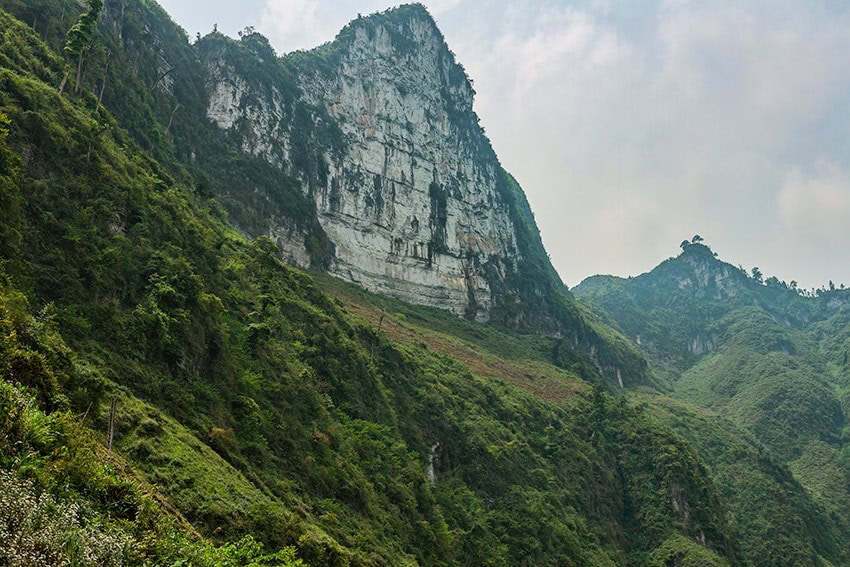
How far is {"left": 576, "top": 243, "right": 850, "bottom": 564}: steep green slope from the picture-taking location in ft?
257

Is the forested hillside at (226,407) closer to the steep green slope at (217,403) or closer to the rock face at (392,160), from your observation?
the steep green slope at (217,403)

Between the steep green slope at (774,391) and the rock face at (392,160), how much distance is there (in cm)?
4651

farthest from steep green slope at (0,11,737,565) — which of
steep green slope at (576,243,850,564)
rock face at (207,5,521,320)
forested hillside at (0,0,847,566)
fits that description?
rock face at (207,5,521,320)

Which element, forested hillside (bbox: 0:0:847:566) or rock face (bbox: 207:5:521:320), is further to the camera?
rock face (bbox: 207:5:521:320)

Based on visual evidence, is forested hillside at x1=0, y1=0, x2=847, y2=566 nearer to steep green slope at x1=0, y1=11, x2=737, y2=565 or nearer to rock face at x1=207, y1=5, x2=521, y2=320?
steep green slope at x1=0, y1=11, x2=737, y2=565

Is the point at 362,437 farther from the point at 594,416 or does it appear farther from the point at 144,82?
the point at 144,82

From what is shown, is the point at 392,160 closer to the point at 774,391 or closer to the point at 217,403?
the point at 217,403

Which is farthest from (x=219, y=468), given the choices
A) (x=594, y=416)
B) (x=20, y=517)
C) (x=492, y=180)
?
(x=492, y=180)

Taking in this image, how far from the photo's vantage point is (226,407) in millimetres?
22844

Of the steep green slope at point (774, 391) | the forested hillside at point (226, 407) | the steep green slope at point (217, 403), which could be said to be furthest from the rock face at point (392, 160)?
the steep green slope at point (774, 391)

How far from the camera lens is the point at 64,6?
49812 mm

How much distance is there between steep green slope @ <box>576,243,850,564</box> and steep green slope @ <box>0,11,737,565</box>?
3331 centimetres

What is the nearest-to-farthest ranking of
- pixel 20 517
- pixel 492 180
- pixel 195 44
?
pixel 20 517 < pixel 195 44 < pixel 492 180

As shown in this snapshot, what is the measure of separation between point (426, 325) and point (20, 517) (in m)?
75.5
